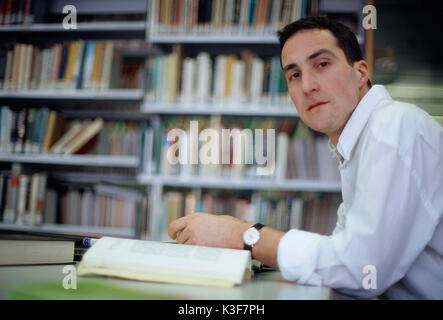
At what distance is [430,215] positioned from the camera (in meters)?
0.58

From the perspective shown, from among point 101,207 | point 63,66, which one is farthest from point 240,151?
point 63,66

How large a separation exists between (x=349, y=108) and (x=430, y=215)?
1.06 ft

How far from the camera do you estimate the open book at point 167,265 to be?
47cm

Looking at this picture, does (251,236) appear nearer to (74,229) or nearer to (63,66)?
(74,229)

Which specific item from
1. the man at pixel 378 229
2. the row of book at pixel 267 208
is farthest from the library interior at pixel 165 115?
the man at pixel 378 229

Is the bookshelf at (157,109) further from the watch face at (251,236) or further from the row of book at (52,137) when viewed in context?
the watch face at (251,236)

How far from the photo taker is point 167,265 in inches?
19.0

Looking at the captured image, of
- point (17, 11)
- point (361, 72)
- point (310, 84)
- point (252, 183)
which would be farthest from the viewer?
point (17, 11)

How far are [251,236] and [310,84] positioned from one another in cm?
38

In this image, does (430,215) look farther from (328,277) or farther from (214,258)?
(214,258)

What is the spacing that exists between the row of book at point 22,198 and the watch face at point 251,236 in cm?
195

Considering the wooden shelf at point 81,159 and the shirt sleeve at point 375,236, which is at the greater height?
the wooden shelf at point 81,159

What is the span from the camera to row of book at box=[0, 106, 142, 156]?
2.21 m

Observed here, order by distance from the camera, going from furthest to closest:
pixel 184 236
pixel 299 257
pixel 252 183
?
pixel 252 183 → pixel 184 236 → pixel 299 257
